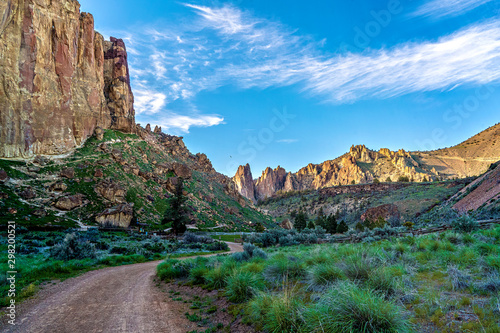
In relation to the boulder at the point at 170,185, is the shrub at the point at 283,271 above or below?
below

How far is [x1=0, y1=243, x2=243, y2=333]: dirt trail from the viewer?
605 cm

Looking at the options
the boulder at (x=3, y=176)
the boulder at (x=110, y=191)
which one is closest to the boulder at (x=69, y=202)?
the boulder at (x=110, y=191)

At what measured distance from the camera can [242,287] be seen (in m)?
7.22

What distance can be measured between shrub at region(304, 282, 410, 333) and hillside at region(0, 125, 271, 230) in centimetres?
4161

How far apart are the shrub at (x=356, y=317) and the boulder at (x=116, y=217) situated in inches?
1714

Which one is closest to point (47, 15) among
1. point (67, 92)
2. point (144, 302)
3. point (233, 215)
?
point (67, 92)

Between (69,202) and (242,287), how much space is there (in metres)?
44.7

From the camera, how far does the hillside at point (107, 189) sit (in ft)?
123

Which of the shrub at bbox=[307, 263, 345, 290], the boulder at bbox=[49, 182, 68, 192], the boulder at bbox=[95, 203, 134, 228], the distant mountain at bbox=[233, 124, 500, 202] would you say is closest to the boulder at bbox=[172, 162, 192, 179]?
the boulder at bbox=[95, 203, 134, 228]

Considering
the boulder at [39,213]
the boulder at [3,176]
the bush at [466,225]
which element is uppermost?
the boulder at [3,176]

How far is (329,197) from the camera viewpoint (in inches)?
4220

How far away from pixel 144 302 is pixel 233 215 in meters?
63.0

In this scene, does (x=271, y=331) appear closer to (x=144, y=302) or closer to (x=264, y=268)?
(x=264, y=268)

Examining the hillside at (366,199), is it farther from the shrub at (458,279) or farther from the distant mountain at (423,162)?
the shrub at (458,279)
